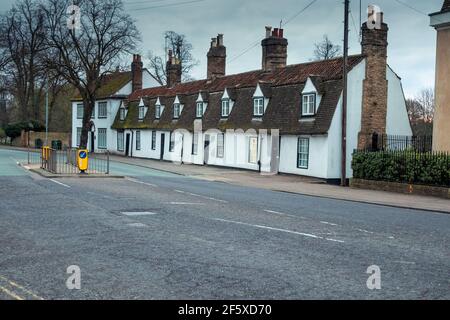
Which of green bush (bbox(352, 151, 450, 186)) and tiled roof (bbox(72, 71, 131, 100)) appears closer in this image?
green bush (bbox(352, 151, 450, 186))

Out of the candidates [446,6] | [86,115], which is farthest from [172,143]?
[446,6]

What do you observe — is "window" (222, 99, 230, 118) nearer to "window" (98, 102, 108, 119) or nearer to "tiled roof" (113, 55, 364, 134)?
"tiled roof" (113, 55, 364, 134)

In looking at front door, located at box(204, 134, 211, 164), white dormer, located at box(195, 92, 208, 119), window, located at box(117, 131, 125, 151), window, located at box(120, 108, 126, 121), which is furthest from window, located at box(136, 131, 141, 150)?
front door, located at box(204, 134, 211, 164)

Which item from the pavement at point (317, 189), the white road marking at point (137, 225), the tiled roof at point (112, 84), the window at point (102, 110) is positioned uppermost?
the tiled roof at point (112, 84)

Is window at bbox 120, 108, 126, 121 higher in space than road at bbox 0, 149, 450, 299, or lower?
higher

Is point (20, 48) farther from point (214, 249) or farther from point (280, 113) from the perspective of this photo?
point (214, 249)

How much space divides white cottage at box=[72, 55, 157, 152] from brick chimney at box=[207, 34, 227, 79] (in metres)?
15.6

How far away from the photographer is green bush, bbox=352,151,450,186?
22750 mm

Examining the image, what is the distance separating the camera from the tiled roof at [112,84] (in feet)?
197

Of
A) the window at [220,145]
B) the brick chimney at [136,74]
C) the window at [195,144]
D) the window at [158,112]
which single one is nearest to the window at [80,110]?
the brick chimney at [136,74]

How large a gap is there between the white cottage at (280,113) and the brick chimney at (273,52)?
0.24 feet

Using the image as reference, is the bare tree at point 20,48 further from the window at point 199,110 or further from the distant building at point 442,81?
the distant building at point 442,81

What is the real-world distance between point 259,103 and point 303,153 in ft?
20.1
